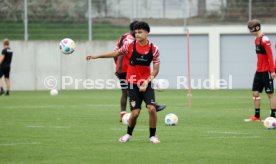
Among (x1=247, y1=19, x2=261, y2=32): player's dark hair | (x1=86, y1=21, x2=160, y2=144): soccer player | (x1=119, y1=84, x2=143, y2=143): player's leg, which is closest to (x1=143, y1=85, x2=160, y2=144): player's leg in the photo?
(x1=86, y1=21, x2=160, y2=144): soccer player

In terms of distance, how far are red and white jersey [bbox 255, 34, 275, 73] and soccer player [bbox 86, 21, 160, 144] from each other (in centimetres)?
490

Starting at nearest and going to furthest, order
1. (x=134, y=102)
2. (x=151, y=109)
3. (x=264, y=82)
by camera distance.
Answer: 1. (x=151, y=109)
2. (x=134, y=102)
3. (x=264, y=82)

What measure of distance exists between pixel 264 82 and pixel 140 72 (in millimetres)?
5355

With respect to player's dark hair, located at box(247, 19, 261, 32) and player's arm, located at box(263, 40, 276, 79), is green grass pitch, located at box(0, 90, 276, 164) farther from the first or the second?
player's dark hair, located at box(247, 19, 261, 32)

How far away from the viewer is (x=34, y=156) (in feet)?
35.4

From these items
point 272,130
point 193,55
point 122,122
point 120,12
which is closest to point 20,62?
point 120,12

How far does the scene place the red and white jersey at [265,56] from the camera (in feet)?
55.4

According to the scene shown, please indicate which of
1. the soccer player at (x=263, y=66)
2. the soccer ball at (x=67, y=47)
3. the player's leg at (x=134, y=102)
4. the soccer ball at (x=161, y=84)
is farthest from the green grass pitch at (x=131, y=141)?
the soccer ball at (x=161, y=84)

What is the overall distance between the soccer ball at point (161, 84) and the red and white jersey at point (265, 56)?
63.0 ft

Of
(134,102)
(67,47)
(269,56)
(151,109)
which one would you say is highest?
(67,47)

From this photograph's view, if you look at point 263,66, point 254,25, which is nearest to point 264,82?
point 263,66

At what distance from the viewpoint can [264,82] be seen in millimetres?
17297

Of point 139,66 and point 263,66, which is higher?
point 263,66

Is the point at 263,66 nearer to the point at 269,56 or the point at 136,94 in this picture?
the point at 269,56
